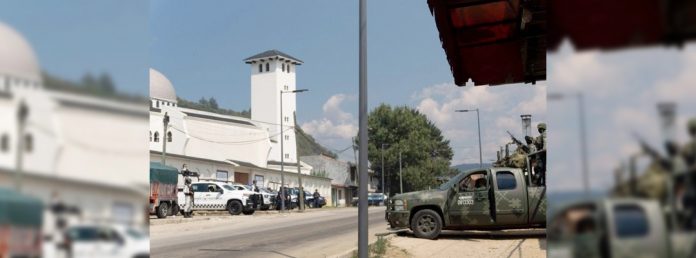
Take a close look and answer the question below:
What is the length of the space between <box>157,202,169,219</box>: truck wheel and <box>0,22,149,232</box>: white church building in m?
19.2

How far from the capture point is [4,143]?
1.21 m

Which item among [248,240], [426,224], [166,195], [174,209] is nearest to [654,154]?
[426,224]

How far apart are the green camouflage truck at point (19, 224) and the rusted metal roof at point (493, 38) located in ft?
5.01

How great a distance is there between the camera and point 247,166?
1732 inches

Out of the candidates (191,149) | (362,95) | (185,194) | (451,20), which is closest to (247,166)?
(191,149)

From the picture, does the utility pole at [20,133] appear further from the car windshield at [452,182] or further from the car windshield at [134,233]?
the car windshield at [452,182]

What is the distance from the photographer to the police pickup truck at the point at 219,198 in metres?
24.4

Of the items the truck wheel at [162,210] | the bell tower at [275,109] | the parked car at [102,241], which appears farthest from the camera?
the bell tower at [275,109]

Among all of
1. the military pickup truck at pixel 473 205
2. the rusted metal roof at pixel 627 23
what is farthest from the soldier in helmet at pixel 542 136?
the military pickup truck at pixel 473 205

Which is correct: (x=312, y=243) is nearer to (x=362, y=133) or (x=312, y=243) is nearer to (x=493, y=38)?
(x=362, y=133)

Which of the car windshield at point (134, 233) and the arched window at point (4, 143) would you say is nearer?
the arched window at point (4, 143)

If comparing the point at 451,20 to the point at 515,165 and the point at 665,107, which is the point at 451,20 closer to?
the point at 665,107

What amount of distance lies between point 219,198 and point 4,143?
79.2 ft

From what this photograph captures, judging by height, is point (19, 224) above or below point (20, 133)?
below
